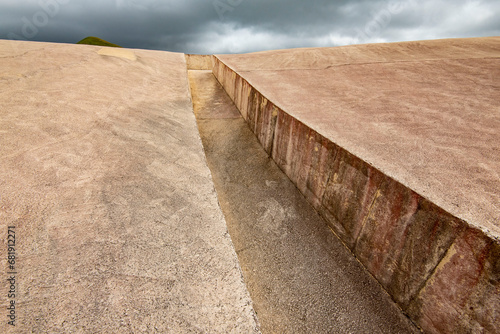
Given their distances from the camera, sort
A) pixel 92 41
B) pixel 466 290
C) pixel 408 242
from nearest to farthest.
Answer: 1. pixel 466 290
2. pixel 408 242
3. pixel 92 41

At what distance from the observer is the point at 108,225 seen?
1855 mm

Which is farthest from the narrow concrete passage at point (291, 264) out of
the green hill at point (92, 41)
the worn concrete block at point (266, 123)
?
the green hill at point (92, 41)

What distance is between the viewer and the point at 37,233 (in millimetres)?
1678

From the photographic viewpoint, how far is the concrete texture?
4.46ft

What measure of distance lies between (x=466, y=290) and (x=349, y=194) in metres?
1.02

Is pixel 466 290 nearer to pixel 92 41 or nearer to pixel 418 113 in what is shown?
pixel 418 113

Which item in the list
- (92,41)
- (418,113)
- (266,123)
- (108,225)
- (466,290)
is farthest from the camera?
(92,41)

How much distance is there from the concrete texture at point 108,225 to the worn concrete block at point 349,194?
3.90 ft

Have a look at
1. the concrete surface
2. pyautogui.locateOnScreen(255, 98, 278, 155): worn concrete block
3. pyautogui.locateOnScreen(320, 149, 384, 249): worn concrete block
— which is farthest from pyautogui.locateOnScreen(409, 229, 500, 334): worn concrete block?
pyautogui.locateOnScreen(255, 98, 278, 155): worn concrete block

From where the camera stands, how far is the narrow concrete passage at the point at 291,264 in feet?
6.08

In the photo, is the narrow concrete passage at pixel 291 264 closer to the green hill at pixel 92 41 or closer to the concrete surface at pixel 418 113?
the concrete surface at pixel 418 113

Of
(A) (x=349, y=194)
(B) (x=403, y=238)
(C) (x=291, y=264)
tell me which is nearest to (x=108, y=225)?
(C) (x=291, y=264)

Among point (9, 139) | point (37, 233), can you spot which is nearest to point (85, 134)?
point (9, 139)

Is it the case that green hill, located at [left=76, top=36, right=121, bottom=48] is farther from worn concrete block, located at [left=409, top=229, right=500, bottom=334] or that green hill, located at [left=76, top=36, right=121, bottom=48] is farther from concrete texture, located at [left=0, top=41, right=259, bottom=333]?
worn concrete block, located at [left=409, top=229, right=500, bottom=334]
